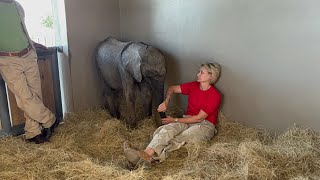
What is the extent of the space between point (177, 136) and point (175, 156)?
18cm

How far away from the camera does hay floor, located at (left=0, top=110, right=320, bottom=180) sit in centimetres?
201

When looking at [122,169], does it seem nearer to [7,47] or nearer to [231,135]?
[231,135]

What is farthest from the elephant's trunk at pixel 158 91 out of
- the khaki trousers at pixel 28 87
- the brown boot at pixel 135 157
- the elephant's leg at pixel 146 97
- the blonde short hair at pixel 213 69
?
the khaki trousers at pixel 28 87

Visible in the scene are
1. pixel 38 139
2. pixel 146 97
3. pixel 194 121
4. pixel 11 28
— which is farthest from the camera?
pixel 146 97

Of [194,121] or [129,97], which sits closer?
[194,121]

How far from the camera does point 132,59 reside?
9.16 ft

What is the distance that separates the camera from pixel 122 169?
2148mm

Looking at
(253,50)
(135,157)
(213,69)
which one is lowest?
(135,157)

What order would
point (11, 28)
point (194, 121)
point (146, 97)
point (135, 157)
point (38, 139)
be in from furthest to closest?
point (146, 97)
point (38, 139)
point (194, 121)
point (11, 28)
point (135, 157)

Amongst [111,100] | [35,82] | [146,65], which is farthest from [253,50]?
[35,82]

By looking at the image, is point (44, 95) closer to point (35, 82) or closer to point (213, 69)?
point (35, 82)

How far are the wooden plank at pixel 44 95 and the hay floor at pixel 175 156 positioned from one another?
23 cm

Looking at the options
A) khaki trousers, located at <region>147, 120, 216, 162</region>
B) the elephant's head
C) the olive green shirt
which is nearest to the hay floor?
khaki trousers, located at <region>147, 120, 216, 162</region>

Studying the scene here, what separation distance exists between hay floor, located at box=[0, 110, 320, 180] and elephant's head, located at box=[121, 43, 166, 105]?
0.49 m
